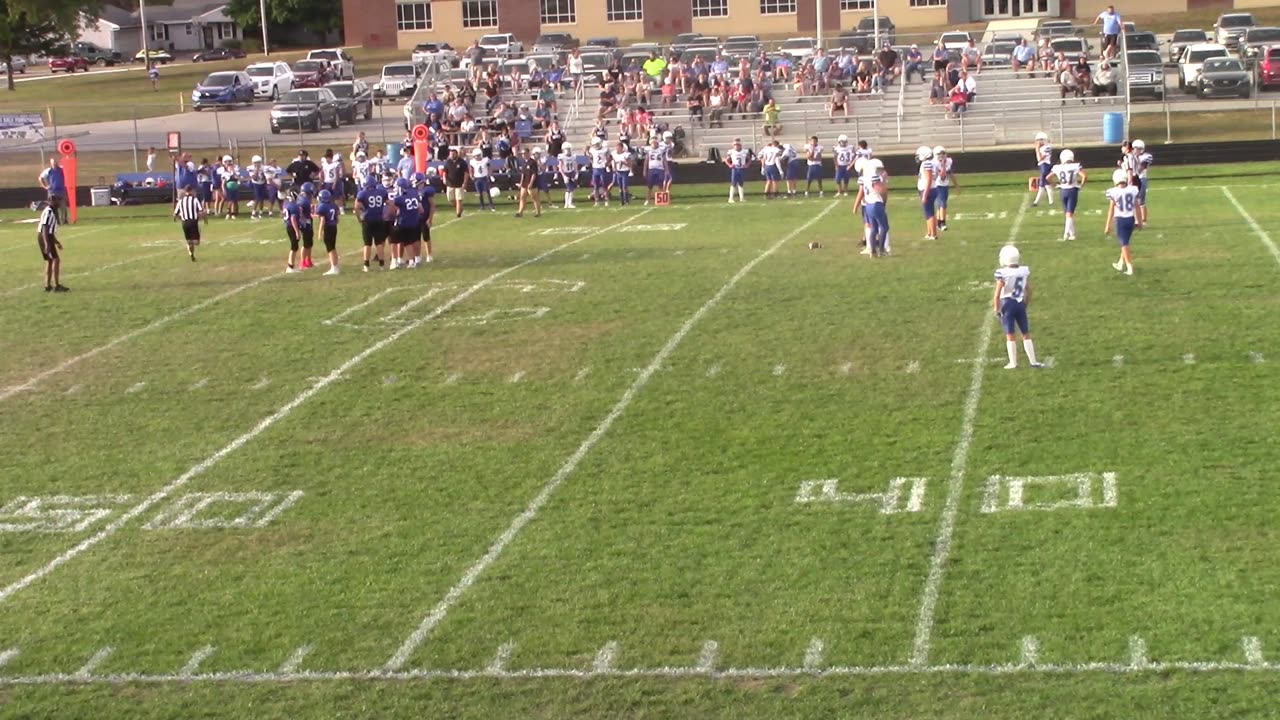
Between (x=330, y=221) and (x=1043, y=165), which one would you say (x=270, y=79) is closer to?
(x=1043, y=165)

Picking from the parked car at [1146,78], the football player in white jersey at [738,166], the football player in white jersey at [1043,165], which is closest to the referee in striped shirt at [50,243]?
the football player in white jersey at [738,166]

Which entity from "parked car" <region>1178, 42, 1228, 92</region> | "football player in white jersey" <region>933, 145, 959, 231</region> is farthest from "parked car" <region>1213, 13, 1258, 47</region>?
"football player in white jersey" <region>933, 145, 959, 231</region>

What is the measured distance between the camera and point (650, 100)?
153ft

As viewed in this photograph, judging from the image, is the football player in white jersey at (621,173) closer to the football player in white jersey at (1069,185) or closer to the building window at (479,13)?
the football player in white jersey at (1069,185)

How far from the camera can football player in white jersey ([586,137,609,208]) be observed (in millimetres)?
35875

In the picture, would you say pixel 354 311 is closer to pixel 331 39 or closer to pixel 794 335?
pixel 794 335

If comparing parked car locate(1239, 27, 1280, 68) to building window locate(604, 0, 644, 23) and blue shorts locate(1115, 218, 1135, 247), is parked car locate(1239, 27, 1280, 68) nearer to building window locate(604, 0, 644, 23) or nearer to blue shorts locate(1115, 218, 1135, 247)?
building window locate(604, 0, 644, 23)

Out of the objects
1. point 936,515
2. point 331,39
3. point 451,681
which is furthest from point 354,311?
point 331,39

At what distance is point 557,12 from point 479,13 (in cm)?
332

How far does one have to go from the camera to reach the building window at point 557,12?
70062 mm

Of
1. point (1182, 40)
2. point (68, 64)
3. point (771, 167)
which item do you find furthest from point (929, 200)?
point (68, 64)

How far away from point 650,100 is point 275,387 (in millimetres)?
30698

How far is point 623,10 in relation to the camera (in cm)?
6975

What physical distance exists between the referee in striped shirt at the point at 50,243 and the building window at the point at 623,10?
47294 millimetres
